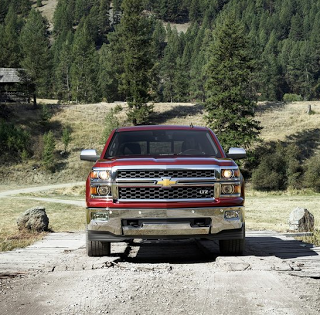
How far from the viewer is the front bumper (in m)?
6.71

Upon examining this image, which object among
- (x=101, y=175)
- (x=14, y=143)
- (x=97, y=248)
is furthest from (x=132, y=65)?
(x=101, y=175)

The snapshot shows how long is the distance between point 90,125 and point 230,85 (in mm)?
23055

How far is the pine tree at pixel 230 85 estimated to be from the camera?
161ft

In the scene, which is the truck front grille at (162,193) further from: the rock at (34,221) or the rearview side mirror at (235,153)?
the rock at (34,221)

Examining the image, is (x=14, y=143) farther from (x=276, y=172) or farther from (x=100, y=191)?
(x=100, y=191)

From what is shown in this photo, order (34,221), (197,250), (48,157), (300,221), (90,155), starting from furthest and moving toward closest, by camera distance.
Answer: (48,157), (300,221), (34,221), (197,250), (90,155)

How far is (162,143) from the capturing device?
27.3 ft

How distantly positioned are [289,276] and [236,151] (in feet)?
8.54

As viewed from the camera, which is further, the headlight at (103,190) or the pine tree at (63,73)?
the pine tree at (63,73)

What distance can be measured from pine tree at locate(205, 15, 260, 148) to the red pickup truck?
41.8m

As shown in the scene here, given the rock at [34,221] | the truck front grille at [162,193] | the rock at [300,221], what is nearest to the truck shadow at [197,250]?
the truck front grille at [162,193]

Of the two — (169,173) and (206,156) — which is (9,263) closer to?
(169,173)

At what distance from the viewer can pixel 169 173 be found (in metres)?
6.77

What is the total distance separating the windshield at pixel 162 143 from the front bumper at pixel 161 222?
1305 millimetres
